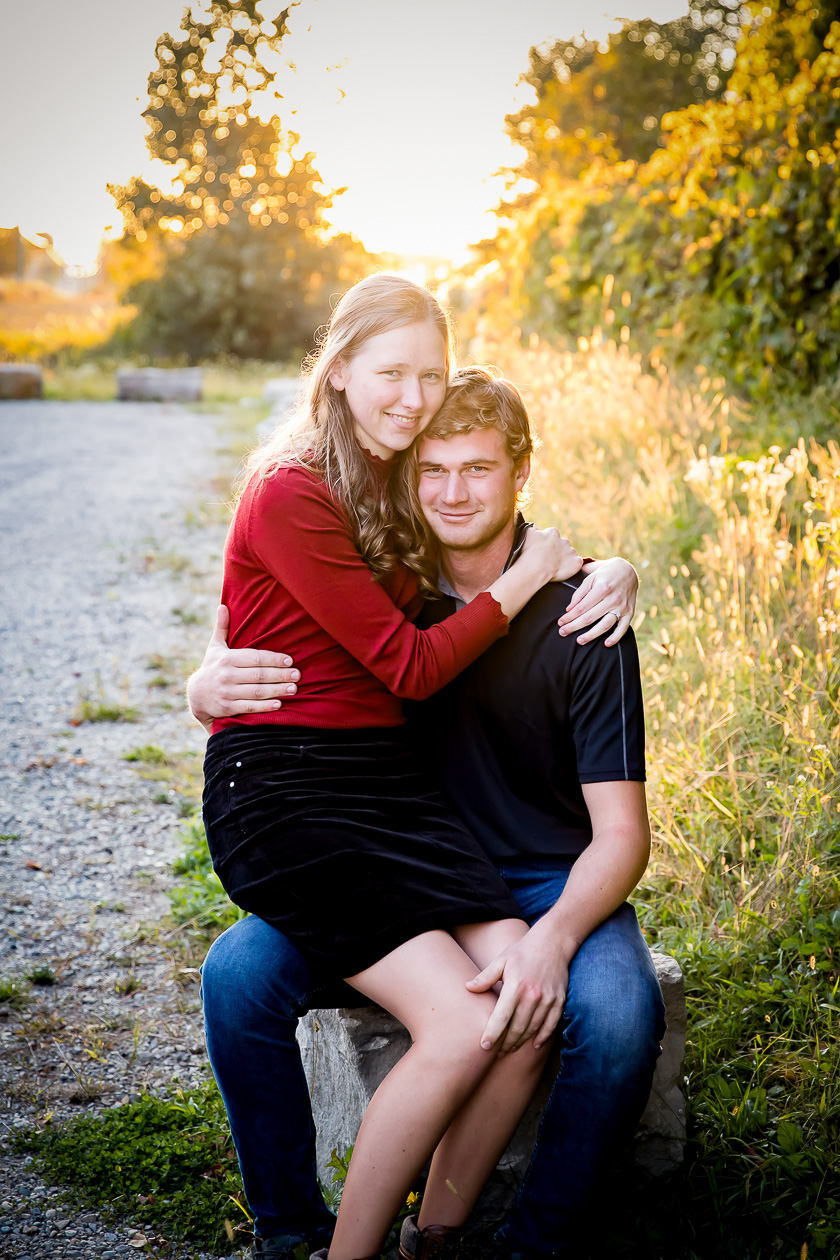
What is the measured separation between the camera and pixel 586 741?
2143 mm

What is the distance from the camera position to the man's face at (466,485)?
2.36 meters

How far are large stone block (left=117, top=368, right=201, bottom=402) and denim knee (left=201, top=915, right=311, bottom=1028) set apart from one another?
15.6 meters

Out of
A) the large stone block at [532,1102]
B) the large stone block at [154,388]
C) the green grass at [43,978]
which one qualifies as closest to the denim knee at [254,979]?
the large stone block at [532,1102]

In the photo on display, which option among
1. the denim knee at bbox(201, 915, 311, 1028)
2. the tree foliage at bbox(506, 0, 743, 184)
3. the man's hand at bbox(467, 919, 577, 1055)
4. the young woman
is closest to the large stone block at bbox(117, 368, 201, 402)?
the tree foliage at bbox(506, 0, 743, 184)

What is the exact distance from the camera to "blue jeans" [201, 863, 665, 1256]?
1.82 meters

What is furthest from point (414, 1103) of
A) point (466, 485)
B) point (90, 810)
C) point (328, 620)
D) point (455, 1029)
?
point (90, 810)

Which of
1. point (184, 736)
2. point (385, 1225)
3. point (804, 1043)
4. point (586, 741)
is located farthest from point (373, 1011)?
point (184, 736)

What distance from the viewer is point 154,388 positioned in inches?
650

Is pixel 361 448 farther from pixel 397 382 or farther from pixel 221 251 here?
pixel 221 251

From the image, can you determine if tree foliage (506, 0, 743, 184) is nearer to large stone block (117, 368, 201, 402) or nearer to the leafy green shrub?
large stone block (117, 368, 201, 402)

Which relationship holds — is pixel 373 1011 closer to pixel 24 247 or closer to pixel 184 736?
pixel 184 736

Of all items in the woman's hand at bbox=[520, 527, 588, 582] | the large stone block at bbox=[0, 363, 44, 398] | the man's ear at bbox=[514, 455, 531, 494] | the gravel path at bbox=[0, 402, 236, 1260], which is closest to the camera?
the woman's hand at bbox=[520, 527, 588, 582]

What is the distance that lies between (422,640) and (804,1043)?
1.40 metres

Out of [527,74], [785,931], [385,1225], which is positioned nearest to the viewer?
[385,1225]
